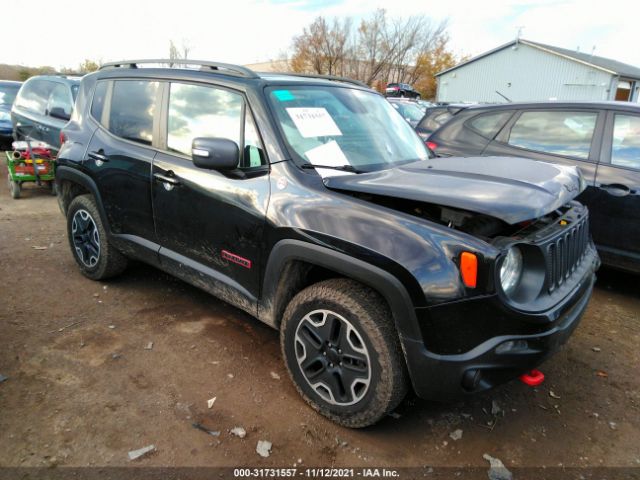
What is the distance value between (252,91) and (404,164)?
1.08m

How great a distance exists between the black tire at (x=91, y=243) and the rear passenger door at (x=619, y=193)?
4289 mm

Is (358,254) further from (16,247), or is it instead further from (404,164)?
(16,247)

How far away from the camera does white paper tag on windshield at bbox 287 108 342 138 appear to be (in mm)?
2771

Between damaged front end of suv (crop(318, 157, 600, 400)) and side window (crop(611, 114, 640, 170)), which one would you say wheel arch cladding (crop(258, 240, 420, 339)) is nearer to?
damaged front end of suv (crop(318, 157, 600, 400))

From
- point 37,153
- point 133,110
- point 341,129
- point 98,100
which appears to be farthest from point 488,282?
point 37,153

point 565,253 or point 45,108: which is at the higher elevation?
point 45,108

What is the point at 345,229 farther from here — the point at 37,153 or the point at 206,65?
the point at 37,153

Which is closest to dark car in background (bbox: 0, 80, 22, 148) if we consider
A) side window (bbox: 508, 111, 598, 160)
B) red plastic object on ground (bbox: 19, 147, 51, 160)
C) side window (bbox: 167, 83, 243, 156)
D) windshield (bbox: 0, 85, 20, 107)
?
windshield (bbox: 0, 85, 20, 107)

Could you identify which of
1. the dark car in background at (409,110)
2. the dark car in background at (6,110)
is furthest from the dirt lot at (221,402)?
the dark car in background at (6,110)

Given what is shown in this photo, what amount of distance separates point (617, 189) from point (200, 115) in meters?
3.56

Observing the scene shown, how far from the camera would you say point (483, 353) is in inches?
79.6

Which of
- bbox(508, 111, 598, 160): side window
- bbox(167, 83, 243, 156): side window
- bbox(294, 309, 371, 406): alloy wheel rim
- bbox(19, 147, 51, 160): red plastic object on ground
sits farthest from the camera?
bbox(19, 147, 51, 160): red plastic object on ground

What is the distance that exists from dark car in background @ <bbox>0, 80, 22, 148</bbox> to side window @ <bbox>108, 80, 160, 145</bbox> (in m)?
9.21

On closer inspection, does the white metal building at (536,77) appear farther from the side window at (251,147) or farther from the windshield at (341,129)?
the side window at (251,147)
